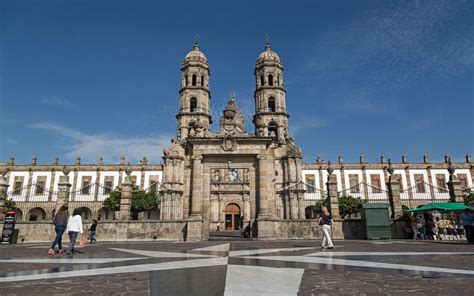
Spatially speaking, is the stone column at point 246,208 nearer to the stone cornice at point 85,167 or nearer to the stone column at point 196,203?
the stone cornice at point 85,167

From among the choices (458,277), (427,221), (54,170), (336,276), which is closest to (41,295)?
(336,276)

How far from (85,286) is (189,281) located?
147 centimetres

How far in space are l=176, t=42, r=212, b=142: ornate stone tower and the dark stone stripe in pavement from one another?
37780 millimetres

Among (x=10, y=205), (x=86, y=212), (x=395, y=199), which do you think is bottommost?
(x=395, y=199)

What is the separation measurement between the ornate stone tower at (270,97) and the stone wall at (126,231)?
2803cm

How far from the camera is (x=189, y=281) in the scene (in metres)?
4.55

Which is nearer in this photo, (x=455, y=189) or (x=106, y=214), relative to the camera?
(x=455, y=189)

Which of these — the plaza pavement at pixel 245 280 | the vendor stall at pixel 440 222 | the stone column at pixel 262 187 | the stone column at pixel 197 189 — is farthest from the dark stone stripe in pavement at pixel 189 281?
the vendor stall at pixel 440 222

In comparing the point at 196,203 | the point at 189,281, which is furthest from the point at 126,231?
the point at 189,281

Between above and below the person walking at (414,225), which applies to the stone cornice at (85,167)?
above

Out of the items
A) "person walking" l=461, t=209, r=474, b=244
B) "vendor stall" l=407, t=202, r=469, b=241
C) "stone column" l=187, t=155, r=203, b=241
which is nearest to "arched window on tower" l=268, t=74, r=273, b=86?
"stone column" l=187, t=155, r=203, b=241

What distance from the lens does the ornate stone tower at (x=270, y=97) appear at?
146ft

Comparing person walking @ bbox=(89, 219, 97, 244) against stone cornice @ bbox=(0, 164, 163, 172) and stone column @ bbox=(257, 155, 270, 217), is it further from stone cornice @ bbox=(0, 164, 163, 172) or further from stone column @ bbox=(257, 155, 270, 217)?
stone cornice @ bbox=(0, 164, 163, 172)

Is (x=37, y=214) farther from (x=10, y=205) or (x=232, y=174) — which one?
(x=232, y=174)
